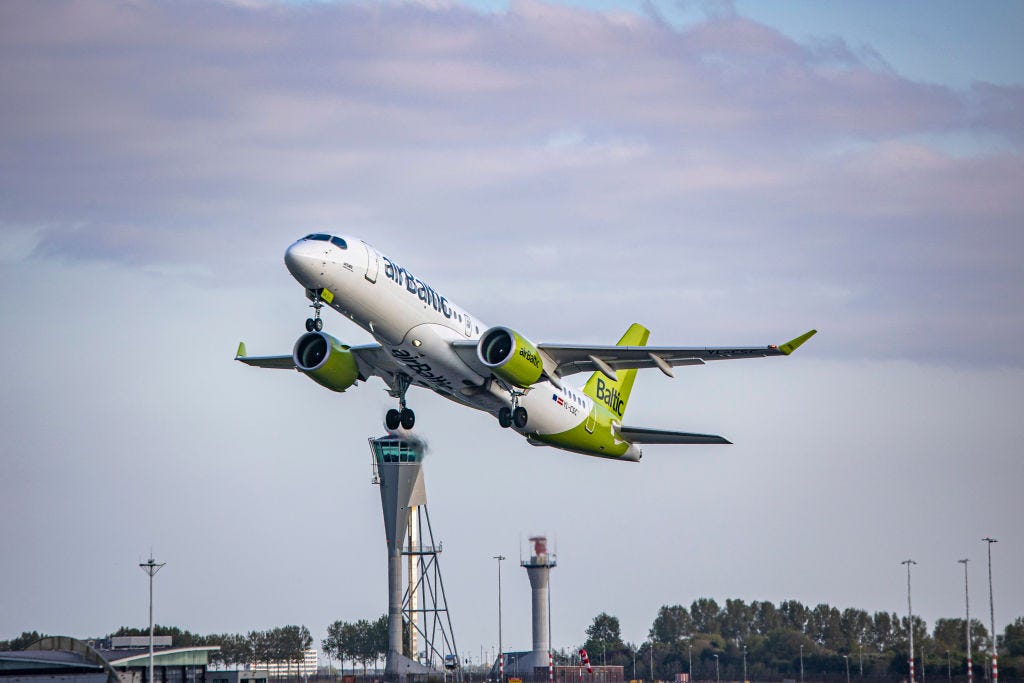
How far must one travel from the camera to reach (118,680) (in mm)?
57531

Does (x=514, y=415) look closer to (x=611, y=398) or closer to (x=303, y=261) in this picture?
(x=611, y=398)

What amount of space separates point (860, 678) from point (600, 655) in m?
41.5

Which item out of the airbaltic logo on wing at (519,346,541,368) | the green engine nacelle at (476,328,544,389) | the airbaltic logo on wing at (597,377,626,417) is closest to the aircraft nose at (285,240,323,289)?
the green engine nacelle at (476,328,544,389)

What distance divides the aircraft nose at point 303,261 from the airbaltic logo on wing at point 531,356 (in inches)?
353

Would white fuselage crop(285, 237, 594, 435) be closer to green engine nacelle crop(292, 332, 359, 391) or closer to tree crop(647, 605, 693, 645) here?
green engine nacelle crop(292, 332, 359, 391)

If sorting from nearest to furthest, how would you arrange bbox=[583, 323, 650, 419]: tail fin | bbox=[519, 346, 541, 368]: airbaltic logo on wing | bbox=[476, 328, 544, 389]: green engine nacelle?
1. bbox=[476, 328, 544, 389]: green engine nacelle
2. bbox=[519, 346, 541, 368]: airbaltic logo on wing
3. bbox=[583, 323, 650, 419]: tail fin

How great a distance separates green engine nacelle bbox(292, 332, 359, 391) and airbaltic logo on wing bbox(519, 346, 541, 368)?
768 cm

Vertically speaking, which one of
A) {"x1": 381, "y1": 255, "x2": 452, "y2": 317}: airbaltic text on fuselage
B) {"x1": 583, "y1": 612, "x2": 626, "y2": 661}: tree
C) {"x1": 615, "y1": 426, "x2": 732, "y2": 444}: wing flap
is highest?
{"x1": 381, "y1": 255, "x2": 452, "y2": 317}: airbaltic text on fuselage

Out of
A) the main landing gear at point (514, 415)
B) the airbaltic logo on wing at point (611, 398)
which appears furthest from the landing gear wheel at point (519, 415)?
the airbaltic logo on wing at point (611, 398)

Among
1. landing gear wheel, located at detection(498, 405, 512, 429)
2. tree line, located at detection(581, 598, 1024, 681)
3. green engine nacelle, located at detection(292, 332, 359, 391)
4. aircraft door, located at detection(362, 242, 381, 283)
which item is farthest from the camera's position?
tree line, located at detection(581, 598, 1024, 681)

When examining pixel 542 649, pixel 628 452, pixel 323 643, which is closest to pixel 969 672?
pixel 628 452

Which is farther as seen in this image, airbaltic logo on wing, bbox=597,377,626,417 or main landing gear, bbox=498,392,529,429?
airbaltic logo on wing, bbox=597,377,626,417

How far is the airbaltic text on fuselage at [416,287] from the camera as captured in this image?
4834 centimetres

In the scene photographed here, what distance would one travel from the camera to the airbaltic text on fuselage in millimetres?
48344
